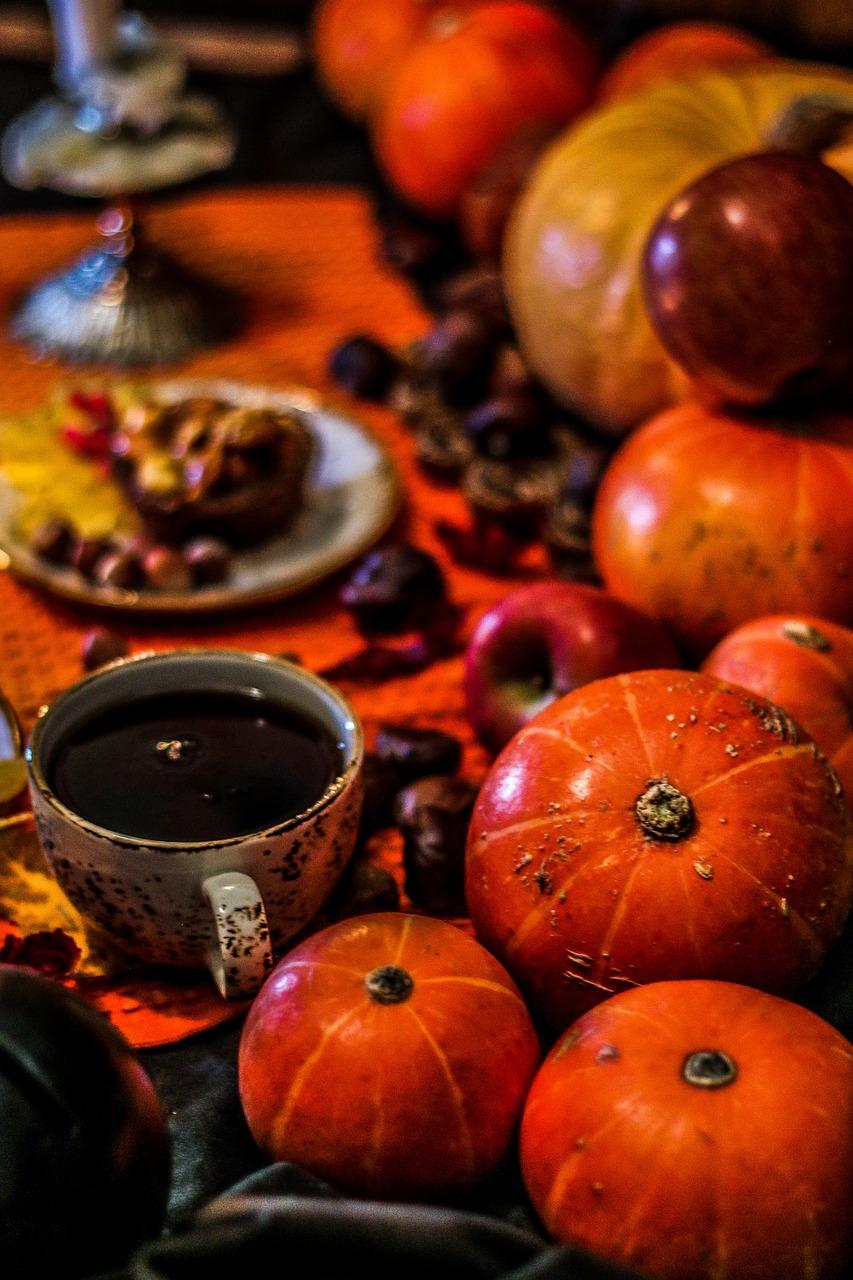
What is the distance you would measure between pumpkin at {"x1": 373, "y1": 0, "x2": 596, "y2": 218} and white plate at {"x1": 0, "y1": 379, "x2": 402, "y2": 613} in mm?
483

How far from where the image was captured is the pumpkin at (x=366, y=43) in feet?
6.25

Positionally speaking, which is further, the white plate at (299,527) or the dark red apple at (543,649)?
the white plate at (299,527)

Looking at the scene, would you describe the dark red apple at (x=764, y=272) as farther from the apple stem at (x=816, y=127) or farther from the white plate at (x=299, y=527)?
the white plate at (x=299, y=527)

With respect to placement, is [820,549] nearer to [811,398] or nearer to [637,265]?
[811,398]

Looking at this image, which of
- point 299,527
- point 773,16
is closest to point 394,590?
point 299,527

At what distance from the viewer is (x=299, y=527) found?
1125 mm

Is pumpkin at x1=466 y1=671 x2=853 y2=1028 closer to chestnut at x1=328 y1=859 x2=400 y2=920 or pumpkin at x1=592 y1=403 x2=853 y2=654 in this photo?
chestnut at x1=328 y1=859 x2=400 y2=920

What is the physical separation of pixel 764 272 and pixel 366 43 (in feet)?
3.98

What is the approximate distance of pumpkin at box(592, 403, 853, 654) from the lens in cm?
94

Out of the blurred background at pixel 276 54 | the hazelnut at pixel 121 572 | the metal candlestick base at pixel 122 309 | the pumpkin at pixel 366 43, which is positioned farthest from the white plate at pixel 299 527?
the pumpkin at pixel 366 43

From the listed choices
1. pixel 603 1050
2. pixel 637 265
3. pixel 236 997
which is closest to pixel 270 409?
pixel 637 265

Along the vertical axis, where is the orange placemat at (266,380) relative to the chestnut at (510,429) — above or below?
below

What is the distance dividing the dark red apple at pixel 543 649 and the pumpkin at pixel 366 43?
1220 mm

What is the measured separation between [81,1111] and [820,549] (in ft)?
2.06
